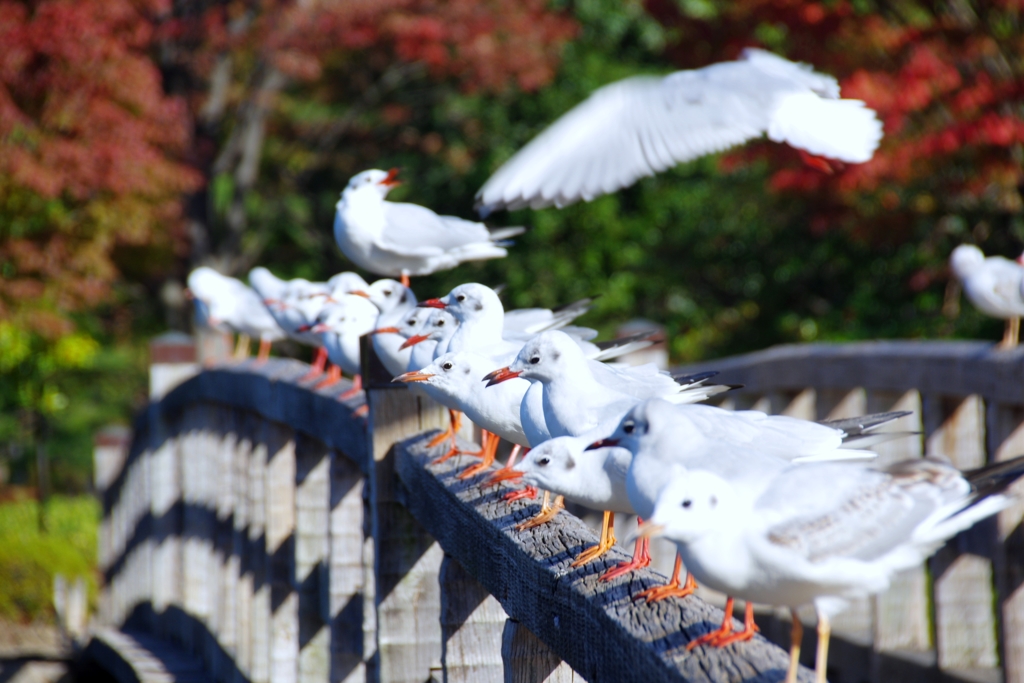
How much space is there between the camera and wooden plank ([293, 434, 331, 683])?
4422 millimetres

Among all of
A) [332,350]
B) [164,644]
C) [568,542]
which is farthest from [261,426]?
[568,542]

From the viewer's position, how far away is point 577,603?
200 centimetres

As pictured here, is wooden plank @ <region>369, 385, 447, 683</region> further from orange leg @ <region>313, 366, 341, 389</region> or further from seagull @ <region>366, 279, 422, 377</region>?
orange leg @ <region>313, 366, 341, 389</region>

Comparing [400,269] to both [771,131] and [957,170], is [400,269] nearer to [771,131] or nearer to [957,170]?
[771,131]

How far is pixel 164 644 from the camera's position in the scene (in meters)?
6.60

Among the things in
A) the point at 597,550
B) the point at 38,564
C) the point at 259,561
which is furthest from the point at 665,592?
the point at 38,564

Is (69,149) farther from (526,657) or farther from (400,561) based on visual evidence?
(526,657)

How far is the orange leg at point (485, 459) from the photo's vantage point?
2.86m

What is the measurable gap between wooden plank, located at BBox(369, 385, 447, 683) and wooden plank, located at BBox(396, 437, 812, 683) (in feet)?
1.57

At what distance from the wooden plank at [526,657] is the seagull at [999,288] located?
3.50 meters

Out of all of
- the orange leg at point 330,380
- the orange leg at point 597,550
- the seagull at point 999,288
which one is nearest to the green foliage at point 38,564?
the orange leg at point 330,380

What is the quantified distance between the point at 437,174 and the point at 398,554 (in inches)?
384

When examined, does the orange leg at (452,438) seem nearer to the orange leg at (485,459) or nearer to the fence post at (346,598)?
the orange leg at (485,459)

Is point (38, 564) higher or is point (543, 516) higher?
point (543, 516)
